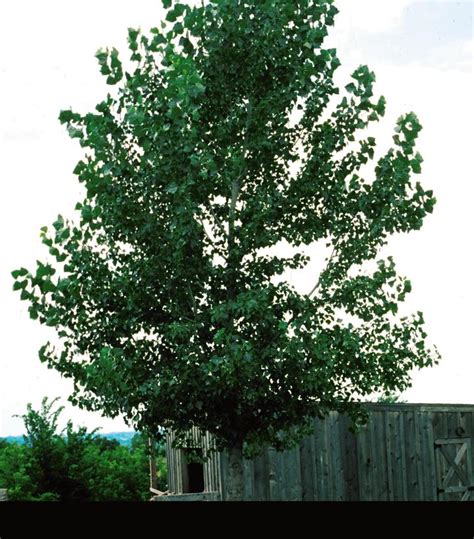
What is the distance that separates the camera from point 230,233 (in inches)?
449

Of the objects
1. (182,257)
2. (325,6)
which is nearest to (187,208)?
(182,257)

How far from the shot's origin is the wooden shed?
15977 mm

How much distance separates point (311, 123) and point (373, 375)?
3.62 metres

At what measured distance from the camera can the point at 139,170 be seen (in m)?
11.0

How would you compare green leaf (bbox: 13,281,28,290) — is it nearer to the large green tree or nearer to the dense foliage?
the large green tree

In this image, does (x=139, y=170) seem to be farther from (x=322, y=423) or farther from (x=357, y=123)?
(x=322, y=423)

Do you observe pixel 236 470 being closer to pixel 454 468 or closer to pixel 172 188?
pixel 172 188

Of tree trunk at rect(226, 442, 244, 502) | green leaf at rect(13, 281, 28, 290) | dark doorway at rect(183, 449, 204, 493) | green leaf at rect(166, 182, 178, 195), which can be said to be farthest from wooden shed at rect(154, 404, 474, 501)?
green leaf at rect(166, 182, 178, 195)

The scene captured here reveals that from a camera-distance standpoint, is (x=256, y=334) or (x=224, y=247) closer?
(x=256, y=334)

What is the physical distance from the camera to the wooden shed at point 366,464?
52.4 ft

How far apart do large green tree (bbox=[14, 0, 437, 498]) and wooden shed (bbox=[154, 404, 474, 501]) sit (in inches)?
173

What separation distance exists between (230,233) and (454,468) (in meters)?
10.7

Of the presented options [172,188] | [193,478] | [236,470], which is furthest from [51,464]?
[172,188]

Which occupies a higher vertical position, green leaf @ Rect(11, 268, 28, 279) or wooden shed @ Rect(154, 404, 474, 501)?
green leaf @ Rect(11, 268, 28, 279)
